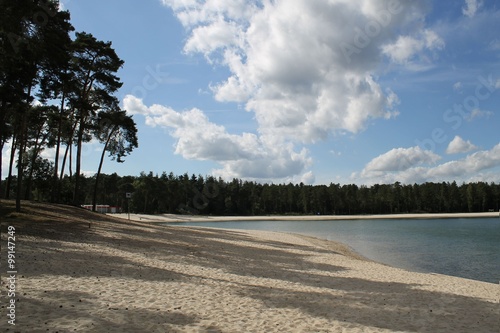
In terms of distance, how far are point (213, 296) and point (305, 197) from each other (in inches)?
5233

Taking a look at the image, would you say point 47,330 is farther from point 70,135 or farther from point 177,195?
point 177,195

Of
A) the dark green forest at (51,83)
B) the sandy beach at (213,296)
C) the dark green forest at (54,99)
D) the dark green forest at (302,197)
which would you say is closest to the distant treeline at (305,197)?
the dark green forest at (302,197)

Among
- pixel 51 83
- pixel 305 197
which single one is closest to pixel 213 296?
pixel 51 83

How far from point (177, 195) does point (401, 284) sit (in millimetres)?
108793

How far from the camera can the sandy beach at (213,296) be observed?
714 cm

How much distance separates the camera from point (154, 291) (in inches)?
368

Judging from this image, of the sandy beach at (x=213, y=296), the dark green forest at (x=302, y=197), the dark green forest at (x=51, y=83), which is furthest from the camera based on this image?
the dark green forest at (x=302, y=197)

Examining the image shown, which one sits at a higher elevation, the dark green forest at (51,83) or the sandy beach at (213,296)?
the dark green forest at (51,83)

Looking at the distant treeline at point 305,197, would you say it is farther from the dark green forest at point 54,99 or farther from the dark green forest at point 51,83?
the dark green forest at point 51,83

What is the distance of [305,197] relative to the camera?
14012 centimetres

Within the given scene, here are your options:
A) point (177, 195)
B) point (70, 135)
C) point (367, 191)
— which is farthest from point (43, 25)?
point (367, 191)

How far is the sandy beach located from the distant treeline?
10467 centimetres

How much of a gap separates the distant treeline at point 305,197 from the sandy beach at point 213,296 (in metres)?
105

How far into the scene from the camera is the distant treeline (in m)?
124
